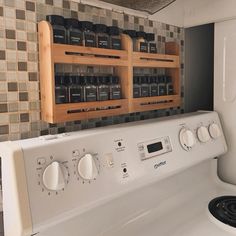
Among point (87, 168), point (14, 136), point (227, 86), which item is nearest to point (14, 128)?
point (14, 136)

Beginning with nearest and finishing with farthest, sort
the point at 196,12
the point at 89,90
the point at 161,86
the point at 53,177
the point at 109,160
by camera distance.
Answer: the point at 53,177 < the point at 109,160 < the point at 89,90 < the point at 161,86 < the point at 196,12

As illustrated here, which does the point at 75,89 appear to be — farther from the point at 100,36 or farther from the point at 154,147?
the point at 154,147

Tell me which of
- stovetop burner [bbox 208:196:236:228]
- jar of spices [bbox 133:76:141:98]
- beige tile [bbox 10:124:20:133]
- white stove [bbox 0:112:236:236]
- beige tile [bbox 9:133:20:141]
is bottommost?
stovetop burner [bbox 208:196:236:228]

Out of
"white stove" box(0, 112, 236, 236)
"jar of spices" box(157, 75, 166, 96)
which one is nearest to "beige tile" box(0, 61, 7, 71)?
"white stove" box(0, 112, 236, 236)

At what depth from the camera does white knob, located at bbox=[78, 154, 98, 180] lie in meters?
0.65

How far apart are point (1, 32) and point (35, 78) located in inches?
5.7

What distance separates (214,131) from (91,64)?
0.56 metres

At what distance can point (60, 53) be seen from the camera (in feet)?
2.37

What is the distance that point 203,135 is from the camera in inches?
39.3

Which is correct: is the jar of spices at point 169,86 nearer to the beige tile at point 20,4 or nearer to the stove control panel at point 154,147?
the stove control panel at point 154,147

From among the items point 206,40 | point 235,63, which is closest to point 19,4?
point 235,63

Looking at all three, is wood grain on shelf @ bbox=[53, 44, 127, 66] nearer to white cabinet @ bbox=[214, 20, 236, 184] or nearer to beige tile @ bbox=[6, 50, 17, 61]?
beige tile @ bbox=[6, 50, 17, 61]

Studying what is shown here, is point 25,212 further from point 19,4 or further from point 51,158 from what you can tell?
point 19,4

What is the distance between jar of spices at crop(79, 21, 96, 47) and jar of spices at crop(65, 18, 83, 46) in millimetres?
17
